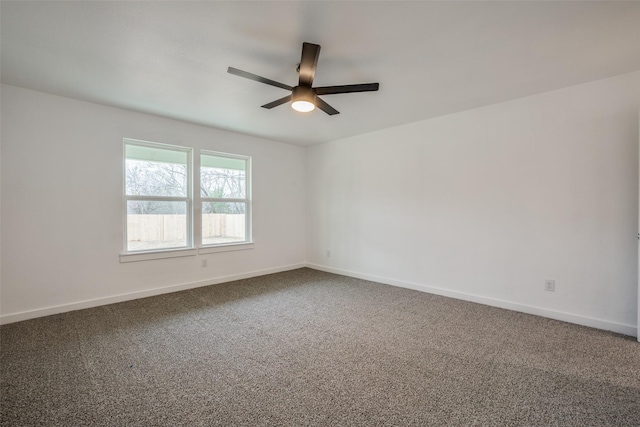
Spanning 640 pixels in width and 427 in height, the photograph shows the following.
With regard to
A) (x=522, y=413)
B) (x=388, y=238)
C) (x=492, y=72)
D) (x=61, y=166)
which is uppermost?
(x=492, y=72)

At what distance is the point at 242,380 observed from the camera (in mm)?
1984

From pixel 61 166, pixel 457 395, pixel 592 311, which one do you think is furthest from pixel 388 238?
pixel 61 166

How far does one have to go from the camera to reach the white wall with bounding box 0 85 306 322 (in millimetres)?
3004

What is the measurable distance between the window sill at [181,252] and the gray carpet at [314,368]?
65cm

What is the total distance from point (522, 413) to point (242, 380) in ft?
5.74

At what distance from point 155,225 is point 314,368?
3123mm

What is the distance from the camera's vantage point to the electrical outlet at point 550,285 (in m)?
3.11

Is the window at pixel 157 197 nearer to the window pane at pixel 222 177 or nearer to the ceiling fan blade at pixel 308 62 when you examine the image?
the window pane at pixel 222 177

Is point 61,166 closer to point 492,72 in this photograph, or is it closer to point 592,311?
point 492,72

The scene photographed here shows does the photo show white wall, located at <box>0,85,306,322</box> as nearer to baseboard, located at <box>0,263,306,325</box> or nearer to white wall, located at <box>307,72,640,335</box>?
baseboard, located at <box>0,263,306,325</box>

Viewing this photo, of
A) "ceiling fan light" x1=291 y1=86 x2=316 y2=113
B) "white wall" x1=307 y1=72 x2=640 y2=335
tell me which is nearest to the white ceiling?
"ceiling fan light" x1=291 y1=86 x2=316 y2=113

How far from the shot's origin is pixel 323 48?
228 centimetres

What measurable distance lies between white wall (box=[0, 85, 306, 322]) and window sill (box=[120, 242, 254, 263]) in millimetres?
74

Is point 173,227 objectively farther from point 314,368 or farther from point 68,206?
point 314,368
